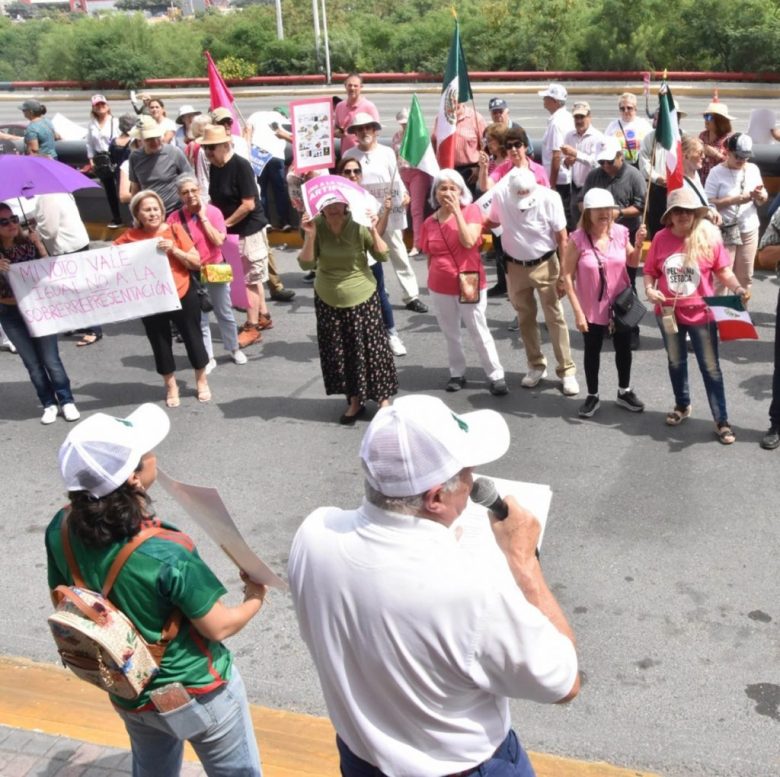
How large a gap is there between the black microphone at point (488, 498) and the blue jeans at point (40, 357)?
599 cm

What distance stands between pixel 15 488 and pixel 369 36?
125 feet

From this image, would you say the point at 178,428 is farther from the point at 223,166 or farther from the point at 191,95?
the point at 191,95

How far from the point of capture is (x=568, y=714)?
450cm

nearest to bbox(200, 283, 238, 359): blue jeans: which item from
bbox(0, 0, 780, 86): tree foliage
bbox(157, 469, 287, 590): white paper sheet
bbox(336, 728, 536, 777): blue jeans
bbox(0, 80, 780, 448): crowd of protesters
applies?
bbox(0, 80, 780, 448): crowd of protesters

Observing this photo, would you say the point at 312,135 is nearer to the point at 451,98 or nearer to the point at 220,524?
the point at 451,98

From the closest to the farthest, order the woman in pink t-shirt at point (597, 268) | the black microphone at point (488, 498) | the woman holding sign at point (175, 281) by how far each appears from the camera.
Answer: the black microphone at point (488, 498) → the woman in pink t-shirt at point (597, 268) → the woman holding sign at point (175, 281)

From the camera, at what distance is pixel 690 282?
22.3 ft

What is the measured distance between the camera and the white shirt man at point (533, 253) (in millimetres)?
7574

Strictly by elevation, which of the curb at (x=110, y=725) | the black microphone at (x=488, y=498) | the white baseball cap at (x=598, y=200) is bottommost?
the curb at (x=110, y=725)

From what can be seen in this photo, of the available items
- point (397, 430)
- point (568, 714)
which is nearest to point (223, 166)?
point (568, 714)

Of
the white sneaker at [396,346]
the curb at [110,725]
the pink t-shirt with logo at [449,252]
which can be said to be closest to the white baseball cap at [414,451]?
the curb at [110,725]

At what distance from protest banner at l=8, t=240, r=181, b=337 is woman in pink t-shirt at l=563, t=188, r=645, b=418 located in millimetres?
3121

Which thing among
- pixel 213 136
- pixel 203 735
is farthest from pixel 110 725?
pixel 213 136

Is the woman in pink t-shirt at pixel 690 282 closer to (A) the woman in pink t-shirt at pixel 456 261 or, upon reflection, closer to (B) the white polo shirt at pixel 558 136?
(A) the woman in pink t-shirt at pixel 456 261
